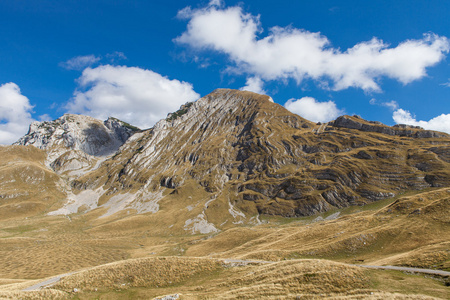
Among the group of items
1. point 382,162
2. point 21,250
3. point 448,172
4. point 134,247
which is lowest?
point 134,247

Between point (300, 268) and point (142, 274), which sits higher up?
point (300, 268)

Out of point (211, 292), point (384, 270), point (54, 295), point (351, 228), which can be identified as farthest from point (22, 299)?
point (351, 228)

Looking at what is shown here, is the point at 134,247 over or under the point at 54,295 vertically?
under

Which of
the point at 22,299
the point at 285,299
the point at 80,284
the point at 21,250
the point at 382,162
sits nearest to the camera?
the point at 285,299

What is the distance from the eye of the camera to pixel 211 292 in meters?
33.9

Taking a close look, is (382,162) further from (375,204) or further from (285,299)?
(285,299)

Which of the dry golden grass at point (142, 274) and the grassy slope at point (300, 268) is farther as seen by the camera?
the dry golden grass at point (142, 274)

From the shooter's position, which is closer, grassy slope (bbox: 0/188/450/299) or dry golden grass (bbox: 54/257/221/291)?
grassy slope (bbox: 0/188/450/299)

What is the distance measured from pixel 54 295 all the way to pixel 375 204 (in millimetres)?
189070

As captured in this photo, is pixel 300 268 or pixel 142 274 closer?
pixel 300 268

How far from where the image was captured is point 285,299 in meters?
25.8

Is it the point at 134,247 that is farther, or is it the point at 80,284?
the point at 134,247

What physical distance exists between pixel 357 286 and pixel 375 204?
551 feet

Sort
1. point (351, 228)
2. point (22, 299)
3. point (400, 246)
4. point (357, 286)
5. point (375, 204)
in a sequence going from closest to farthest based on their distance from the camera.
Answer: point (357, 286), point (22, 299), point (400, 246), point (351, 228), point (375, 204)
